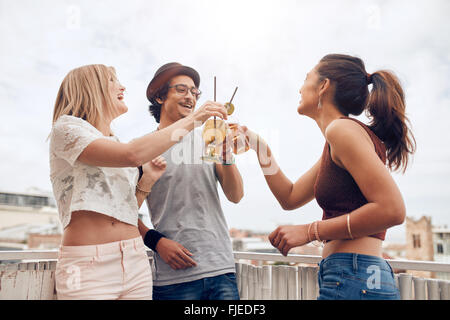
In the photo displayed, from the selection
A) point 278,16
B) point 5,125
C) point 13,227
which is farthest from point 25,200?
point 278,16

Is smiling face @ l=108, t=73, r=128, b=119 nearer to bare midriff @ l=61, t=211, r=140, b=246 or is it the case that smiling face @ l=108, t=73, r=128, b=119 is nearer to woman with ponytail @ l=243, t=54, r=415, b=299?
bare midriff @ l=61, t=211, r=140, b=246

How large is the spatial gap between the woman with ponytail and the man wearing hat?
0.36 m

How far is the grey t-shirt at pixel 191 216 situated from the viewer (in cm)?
145

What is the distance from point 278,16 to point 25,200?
47504 mm

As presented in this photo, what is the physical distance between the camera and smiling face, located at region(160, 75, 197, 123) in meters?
1.83

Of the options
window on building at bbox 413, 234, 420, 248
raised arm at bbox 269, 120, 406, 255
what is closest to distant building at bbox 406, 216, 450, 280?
window on building at bbox 413, 234, 420, 248

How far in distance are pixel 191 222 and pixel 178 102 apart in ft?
2.16

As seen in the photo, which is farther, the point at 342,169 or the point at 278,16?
the point at 278,16

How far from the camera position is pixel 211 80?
1570 mm

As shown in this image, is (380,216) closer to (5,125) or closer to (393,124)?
(393,124)

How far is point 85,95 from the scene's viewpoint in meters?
1.29

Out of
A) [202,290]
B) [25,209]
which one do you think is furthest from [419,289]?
[25,209]

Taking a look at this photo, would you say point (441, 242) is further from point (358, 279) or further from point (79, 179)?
point (79, 179)

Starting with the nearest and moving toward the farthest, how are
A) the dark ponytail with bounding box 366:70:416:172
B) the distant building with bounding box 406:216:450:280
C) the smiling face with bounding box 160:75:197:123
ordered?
the dark ponytail with bounding box 366:70:416:172 → the smiling face with bounding box 160:75:197:123 → the distant building with bounding box 406:216:450:280
